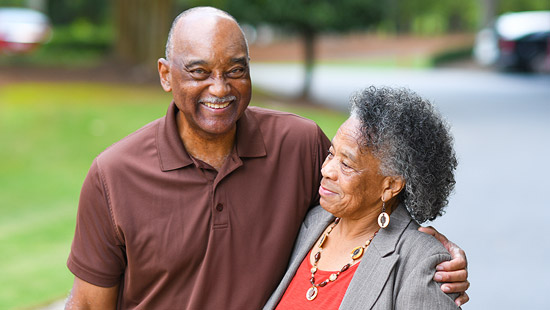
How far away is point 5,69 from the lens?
750 inches

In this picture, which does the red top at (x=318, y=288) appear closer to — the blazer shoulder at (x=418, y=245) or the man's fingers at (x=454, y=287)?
the blazer shoulder at (x=418, y=245)

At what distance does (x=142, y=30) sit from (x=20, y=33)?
8355 mm

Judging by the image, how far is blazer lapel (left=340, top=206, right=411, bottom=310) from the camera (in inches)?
104

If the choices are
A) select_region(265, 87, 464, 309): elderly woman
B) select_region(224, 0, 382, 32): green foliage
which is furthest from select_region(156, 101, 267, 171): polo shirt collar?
select_region(224, 0, 382, 32): green foliage

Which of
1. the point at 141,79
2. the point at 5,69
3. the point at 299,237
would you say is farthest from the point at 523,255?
the point at 5,69

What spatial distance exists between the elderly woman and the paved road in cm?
26

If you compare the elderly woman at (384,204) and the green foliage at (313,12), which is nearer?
the elderly woman at (384,204)

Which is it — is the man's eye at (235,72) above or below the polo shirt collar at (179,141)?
above

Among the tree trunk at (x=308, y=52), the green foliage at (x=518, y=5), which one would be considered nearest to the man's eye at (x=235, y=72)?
the tree trunk at (x=308, y=52)

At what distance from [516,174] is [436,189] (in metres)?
8.51

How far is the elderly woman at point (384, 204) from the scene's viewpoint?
8.66 ft

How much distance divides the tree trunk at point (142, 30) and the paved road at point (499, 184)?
337 cm

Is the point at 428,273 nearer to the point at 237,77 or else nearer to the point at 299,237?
the point at 299,237

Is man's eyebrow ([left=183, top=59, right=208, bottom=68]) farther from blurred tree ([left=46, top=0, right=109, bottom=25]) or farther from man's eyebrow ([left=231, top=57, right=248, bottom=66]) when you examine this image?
blurred tree ([left=46, top=0, right=109, bottom=25])
